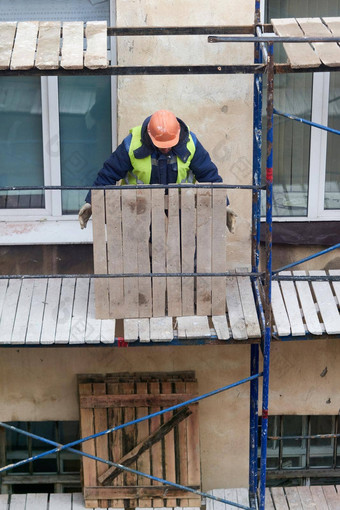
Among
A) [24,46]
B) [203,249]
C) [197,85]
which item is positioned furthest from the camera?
[197,85]

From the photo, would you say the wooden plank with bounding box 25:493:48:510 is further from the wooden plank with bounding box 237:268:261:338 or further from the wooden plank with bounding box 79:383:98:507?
the wooden plank with bounding box 237:268:261:338

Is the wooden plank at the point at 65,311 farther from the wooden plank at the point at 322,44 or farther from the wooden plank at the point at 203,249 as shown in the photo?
the wooden plank at the point at 322,44

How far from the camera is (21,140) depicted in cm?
649

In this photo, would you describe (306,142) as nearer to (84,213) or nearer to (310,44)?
(310,44)

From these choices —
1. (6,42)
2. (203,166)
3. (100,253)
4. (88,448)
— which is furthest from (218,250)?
(88,448)

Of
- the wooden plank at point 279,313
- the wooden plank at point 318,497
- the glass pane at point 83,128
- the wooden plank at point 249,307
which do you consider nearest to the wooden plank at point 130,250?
the wooden plank at point 249,307

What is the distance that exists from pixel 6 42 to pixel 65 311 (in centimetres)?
183

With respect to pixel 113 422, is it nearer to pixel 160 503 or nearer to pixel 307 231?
pixel 160 503

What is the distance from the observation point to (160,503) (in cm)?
631

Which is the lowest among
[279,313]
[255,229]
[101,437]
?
[101,437]

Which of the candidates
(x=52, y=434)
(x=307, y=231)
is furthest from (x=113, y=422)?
(x=307, y=231)

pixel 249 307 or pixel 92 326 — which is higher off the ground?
pixel 249 307

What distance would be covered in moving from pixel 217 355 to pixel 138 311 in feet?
4.25

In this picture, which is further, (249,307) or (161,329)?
(249,307)
